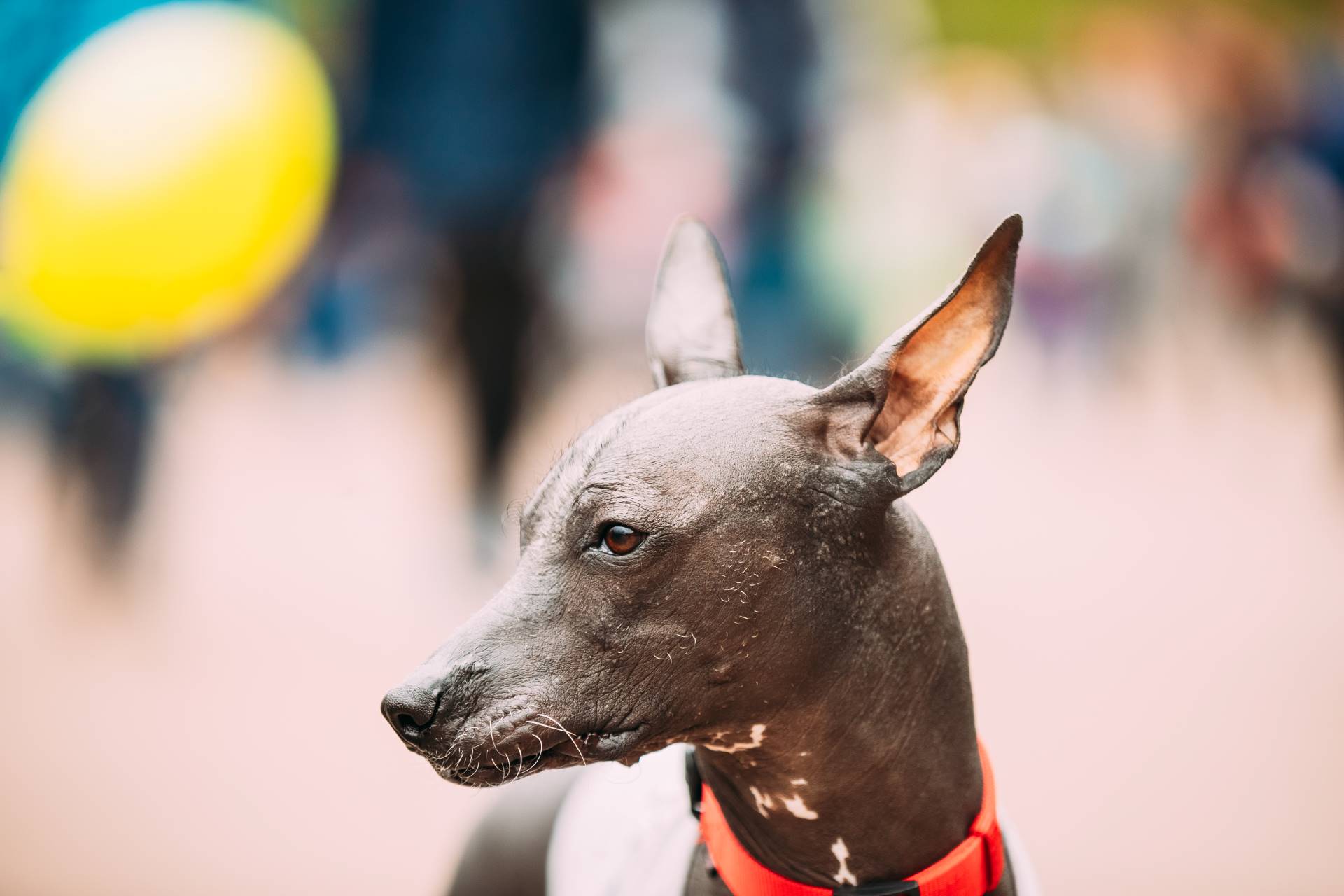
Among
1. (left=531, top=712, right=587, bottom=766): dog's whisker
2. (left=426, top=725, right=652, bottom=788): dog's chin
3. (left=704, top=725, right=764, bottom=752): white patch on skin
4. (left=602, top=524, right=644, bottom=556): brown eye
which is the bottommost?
(left=704, top=725, right=764, bottom=752): white patch on skin

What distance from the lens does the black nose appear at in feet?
4.02

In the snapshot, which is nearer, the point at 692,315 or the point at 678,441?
the point at 678,441

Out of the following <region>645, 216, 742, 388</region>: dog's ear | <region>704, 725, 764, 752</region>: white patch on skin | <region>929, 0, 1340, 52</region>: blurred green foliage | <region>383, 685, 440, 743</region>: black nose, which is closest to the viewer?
<region>383, 685, 440, 743</region>: black nose

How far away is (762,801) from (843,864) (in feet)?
0.40

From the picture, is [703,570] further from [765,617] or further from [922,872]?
[922,872]

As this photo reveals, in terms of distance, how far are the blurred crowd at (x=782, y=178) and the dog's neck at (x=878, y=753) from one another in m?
4.22

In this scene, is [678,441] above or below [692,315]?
below

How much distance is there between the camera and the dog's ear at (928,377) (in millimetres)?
1257

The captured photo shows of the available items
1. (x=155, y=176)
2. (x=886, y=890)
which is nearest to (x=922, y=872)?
(x=886, y=890)

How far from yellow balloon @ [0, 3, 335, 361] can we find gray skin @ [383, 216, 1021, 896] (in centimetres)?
401

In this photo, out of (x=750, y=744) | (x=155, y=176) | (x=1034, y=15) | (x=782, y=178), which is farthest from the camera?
(x=1034, y=15)

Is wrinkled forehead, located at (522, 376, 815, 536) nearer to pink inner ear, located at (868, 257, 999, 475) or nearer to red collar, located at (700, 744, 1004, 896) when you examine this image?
pink inner ear, located at (868, 257, 999, 475)

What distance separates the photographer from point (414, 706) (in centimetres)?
123

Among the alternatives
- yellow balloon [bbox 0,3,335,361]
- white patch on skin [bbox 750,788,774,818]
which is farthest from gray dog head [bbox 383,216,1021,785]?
yellow balloon [bbox 0,3,335,361]
